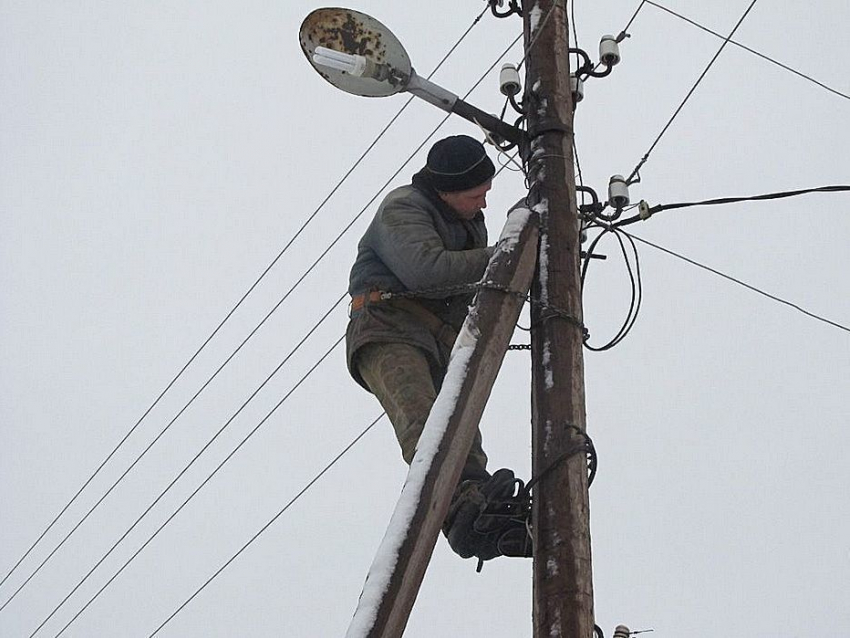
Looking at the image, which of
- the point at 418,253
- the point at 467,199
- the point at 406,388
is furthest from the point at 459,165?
the point at 406,388

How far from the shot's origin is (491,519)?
4574mm

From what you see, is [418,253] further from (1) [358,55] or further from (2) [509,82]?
(2) [509,82]

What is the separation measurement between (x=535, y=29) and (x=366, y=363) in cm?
169

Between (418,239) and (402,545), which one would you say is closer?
(402,545)

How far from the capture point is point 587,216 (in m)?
5.30

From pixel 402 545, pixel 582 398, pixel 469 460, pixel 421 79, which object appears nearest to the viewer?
pixel 402 545

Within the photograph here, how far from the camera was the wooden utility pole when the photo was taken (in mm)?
4062

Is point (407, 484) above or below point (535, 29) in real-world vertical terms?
below

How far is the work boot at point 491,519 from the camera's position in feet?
15.0

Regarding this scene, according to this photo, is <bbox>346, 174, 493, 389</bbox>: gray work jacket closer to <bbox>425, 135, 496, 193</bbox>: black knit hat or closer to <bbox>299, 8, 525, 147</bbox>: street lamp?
<bbox>425, 135, 496, 193</bbox>: black knit hat

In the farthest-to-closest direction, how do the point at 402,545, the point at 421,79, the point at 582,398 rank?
the point at 421,79, the point at 582,398, the point at 402,545

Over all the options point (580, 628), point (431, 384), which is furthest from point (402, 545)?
point (431, 384)

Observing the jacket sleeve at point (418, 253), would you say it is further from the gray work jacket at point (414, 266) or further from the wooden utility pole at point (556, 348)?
the wooden utility pole at point (556, 348)

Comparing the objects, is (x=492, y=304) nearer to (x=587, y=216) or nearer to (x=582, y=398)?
(x=582, y=398)
